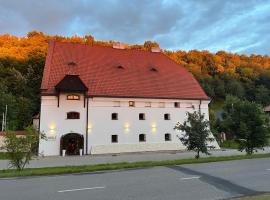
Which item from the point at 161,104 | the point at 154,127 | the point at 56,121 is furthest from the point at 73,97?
the point at 161,104

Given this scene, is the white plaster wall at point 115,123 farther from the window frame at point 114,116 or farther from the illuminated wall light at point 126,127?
the window frame at point 114,116

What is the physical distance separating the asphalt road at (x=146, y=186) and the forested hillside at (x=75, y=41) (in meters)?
23.1

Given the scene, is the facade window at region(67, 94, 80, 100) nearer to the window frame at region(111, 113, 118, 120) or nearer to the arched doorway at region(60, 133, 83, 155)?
the arched doorway at region(60, 133, 83, 155)

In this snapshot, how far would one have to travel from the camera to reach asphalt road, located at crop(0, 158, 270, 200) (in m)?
8.88

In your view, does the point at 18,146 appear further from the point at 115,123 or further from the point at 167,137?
the point at 167,137

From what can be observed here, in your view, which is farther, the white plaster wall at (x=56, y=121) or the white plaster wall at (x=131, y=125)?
the white plaster wall at (x=131, y=125)

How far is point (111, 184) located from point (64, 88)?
803 inches

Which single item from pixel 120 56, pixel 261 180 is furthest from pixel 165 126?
pixel 261 180

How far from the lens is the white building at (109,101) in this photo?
30.2 meters

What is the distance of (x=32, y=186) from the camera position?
10.8 m

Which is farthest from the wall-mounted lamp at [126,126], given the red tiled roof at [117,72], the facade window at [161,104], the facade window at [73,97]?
the facade window at [73,97]

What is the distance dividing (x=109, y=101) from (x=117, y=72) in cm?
489

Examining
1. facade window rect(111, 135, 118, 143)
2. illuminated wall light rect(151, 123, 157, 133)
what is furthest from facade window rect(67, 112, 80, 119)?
illuminated wall light rect(151, 123, 157, 133)

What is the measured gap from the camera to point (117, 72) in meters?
35.8
